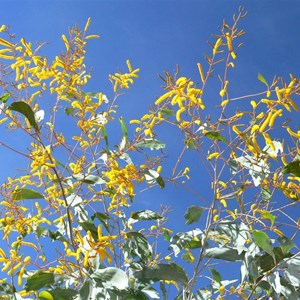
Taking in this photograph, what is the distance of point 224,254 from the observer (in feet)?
9.04

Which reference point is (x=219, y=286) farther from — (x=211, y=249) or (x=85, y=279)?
(x=85, y=279)

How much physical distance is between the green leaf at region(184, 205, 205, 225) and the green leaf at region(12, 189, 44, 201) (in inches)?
28.4

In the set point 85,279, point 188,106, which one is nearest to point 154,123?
point 188,106

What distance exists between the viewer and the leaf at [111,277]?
236 centimetres

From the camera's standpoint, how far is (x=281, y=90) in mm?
2486

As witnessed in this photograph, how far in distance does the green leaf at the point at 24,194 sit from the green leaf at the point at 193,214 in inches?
28.4

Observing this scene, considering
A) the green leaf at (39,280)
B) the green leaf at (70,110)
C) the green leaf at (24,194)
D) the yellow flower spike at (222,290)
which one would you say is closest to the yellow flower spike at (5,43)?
the green leaf at (70,110)

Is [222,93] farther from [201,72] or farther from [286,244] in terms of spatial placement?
[286,244]

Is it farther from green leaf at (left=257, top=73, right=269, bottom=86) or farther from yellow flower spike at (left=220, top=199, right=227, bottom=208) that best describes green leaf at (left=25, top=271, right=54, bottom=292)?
green leaf at (left=257, top=73, right=269, bottom=86)

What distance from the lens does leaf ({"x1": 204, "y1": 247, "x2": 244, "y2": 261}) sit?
2.75 m

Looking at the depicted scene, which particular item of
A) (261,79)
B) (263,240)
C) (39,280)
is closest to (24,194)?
(39,280)

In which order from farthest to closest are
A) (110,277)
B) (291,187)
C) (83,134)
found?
(83,134) → (291,187) → (110,277)

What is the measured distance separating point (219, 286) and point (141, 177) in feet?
2.61

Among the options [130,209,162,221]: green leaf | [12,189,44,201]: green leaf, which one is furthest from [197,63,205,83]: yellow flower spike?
[12,189,44,201]: green leaf
